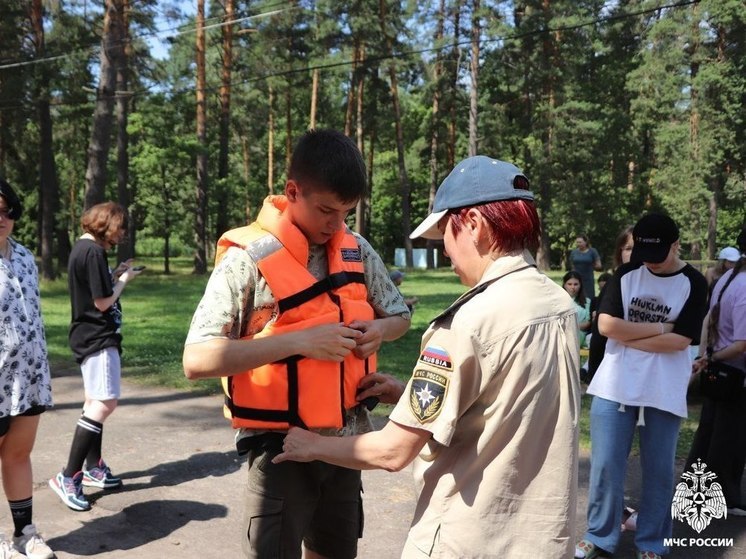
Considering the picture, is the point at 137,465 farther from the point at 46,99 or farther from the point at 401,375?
the point at 46,99

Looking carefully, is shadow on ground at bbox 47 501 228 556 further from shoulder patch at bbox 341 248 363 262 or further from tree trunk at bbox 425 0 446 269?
tree trunk at bbox 425 0 446 269

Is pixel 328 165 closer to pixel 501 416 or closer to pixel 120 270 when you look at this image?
pixel 501 416

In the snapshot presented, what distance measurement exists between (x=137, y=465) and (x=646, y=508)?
12.1 ft

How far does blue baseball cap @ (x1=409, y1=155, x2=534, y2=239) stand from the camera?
6.08 ft

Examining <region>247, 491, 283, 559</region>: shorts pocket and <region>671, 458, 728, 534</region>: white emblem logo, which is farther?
<region>671, 458, 728, 534</region>: white emblem logo

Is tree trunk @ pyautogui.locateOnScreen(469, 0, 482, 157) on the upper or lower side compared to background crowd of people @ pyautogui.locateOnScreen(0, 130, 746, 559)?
upper

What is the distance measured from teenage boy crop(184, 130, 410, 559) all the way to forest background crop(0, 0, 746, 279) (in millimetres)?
25337

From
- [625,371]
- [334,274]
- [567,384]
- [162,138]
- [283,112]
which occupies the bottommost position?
[625,371]

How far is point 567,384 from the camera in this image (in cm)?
188

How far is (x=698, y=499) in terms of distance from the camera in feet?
15.4

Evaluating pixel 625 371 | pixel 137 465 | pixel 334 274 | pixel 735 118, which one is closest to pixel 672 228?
pixel 625 371

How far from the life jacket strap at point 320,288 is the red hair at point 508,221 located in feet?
2.06

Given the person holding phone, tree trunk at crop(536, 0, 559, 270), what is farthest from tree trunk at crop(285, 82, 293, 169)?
the person holding phone

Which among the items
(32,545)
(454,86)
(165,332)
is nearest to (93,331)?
(32,545)
